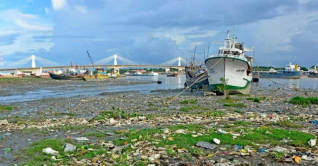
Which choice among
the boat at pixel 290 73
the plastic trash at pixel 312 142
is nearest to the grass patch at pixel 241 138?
the plastic trash at pixel 312 142

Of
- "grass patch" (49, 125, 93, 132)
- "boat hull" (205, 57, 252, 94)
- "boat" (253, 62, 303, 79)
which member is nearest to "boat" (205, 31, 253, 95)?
"boat hull" (205, 57, 252, 94)

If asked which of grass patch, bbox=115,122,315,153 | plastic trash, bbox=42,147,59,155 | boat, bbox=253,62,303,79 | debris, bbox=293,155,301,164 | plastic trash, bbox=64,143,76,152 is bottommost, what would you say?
plastic trash, bbox=42,147,59,155

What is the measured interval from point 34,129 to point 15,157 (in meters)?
4.09

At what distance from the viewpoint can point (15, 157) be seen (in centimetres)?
798

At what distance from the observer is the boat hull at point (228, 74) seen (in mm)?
28234

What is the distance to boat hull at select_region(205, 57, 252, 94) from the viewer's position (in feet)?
92.6

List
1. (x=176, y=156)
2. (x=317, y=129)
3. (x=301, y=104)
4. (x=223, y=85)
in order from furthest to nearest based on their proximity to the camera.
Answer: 1. (x=223, y=85)
2. (x=301, y=104)
3. (x=317, y=129)
4. (x=176, y=156)

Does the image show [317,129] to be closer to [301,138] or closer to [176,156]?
[301,138]

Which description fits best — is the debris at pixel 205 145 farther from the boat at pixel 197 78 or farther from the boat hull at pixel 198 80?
the boat hull at pixel 198 80

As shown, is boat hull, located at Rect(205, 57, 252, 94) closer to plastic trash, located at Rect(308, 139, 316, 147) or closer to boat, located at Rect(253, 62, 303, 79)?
plastic trash, located at Rect(308, 139, 316, 147)

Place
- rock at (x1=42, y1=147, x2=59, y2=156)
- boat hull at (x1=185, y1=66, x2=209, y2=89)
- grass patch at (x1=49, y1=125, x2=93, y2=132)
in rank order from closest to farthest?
1. rock at (x1=42, y1=147, x2=59, y2=156)
2. grass patch at (x1=49, y1=125, x2=93, y2=132)
3. boat hull at (x1=185, y1=66, x2=209, y2=89)

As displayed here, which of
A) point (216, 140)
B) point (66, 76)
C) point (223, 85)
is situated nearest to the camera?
point (216, 140)

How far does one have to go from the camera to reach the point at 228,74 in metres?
28.8

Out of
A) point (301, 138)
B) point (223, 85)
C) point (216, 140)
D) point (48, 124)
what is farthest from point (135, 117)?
point (223, 85)
